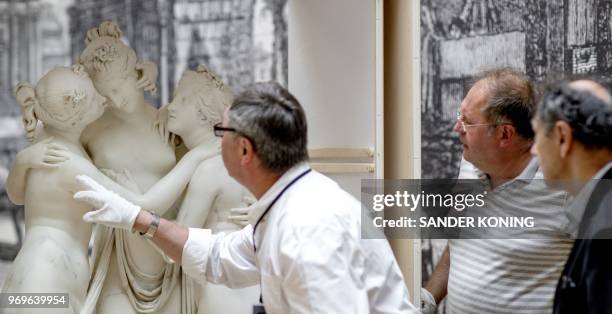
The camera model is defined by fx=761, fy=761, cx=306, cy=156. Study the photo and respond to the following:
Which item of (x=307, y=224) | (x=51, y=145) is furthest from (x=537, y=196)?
(x=51, y=145)

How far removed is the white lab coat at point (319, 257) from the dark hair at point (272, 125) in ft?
0.20

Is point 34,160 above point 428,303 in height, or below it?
above

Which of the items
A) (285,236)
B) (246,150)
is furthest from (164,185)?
(285,236)

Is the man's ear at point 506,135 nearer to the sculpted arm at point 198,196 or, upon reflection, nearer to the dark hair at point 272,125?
the dark hair at point 272,125

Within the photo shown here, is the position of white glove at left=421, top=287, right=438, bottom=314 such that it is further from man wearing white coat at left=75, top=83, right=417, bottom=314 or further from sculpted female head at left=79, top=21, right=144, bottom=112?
sculpted female head at left=79, top=21, right=144, bottom=112

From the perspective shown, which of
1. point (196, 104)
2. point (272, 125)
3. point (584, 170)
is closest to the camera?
point (584, 170)

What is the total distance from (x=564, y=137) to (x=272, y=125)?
0.81 metres

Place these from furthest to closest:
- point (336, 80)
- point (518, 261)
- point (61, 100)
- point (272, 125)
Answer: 1. point (336, 80)
2. point (61, 100)
3. point (518, 261)
4. point (272, 125)

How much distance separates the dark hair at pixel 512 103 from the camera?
2512mm

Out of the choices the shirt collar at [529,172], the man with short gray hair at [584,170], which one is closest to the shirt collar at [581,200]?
the man with short gray hair at [584,170]

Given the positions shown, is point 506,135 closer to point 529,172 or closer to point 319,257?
point 529,172

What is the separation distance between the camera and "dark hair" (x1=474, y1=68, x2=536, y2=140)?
98.9 inches

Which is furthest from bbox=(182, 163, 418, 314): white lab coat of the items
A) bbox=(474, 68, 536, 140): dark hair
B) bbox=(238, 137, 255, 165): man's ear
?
bbox=(474, 68, 536, 140): dark hair

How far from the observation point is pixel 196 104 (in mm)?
3461
